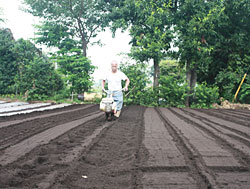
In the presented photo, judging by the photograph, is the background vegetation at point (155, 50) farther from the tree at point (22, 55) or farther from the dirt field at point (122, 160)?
the dirt field at point (122, 160)

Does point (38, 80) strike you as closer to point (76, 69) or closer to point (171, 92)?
point (76, 69)

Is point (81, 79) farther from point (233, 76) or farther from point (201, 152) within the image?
point (201, 152)

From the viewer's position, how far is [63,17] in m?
16.1

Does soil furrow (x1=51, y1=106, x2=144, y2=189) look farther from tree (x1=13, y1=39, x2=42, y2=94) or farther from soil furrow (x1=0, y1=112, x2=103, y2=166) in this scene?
tree (x1=13, y1=39, x2=42, y2=94)

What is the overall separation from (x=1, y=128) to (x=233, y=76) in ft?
40.8

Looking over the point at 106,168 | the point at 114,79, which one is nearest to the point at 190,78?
the point at 114,79

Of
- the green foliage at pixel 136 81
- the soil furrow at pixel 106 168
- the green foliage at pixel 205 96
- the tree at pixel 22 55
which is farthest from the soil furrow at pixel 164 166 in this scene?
the tree at pixel 22 55

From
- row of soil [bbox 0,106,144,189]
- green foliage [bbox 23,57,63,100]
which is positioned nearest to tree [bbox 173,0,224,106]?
green foliage [bbox 23,57,63,100]

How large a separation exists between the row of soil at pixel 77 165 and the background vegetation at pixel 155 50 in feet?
29.2

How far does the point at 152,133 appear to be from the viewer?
4.46 metres

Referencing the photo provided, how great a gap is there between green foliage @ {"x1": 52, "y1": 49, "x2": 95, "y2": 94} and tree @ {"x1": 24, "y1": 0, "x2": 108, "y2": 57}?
0.95 m

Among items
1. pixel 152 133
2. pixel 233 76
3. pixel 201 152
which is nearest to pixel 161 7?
pixel 233 76

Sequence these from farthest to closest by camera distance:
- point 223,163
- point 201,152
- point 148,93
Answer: point 148,93 → point 201,152 → point 223,163

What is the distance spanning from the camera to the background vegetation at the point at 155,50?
480 inches
